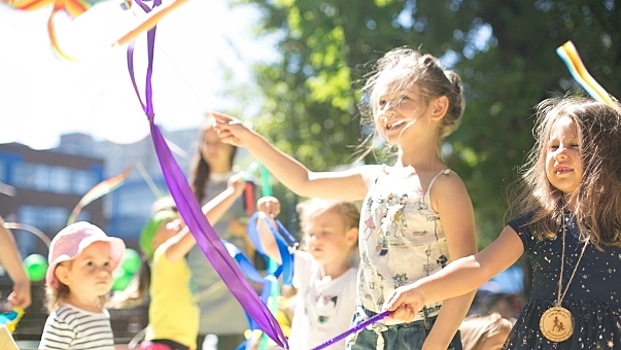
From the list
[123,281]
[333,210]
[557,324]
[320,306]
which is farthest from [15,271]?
[123,281]

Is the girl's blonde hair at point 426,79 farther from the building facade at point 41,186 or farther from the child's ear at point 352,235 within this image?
the building facade at point 41,186

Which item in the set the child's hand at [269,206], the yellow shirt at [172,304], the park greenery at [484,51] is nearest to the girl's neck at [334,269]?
the child's hand at [269,206]

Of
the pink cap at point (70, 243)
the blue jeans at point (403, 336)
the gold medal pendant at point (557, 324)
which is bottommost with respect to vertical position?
the gold medal pendant at point (557, 324)

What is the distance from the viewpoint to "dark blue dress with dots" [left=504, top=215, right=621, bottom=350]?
199 cm

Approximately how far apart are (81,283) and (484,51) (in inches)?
216

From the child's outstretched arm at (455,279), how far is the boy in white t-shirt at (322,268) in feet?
2.77

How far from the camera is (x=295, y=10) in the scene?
7.69 m

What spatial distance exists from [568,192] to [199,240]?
100 cm

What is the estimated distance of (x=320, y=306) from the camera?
2863 mm

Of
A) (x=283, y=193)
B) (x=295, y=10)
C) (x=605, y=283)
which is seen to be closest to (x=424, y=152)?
(x=605, y=283)

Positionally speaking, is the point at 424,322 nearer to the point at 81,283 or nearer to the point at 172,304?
Answer: the point at 81,283

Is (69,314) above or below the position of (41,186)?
below

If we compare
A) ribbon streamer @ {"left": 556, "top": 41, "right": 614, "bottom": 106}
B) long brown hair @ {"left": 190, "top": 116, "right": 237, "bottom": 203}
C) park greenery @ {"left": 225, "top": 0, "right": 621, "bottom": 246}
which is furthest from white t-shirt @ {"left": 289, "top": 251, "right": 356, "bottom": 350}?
park greenery @ {"left": 225, "top": 0, "right": 621, "bottom": 246}

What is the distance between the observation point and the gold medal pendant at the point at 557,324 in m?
2.00
